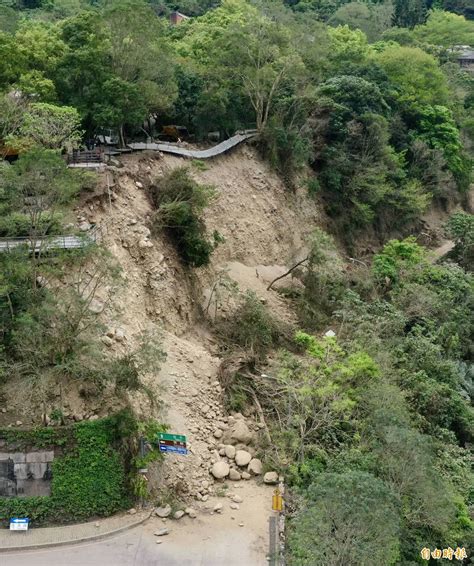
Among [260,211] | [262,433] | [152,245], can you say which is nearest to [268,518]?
[262,433]

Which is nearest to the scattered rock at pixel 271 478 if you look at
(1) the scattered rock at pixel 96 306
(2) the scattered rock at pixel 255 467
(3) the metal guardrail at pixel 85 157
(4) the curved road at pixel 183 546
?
(2) the scattered rock at pixel 255 467

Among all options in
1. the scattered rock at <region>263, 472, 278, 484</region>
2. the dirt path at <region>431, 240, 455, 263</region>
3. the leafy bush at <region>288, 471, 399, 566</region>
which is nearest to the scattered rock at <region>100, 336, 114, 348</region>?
the scattered rock at <region>263, 472, 278, 484</region>

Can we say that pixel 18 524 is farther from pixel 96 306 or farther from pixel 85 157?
pixel 85 157

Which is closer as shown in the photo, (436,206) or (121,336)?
(121,336)

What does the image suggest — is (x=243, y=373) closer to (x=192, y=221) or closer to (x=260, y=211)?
(x=192, y=221)

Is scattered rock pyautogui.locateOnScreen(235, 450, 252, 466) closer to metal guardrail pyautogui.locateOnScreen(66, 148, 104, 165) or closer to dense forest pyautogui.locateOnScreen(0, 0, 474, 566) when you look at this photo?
dense forest pyautogui.locateOnScreen(0, 0, 474, 566)

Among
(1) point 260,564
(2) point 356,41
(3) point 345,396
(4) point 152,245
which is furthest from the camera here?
(2) point 356,41

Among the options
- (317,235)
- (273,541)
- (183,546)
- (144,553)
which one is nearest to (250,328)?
(317,235)
